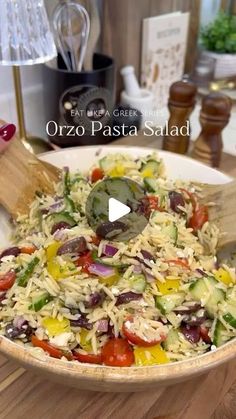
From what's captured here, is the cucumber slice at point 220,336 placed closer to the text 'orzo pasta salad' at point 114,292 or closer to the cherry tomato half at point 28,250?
the text 'orzo pasta salad' at point 114,292

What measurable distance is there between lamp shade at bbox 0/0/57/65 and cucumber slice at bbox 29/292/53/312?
574mm

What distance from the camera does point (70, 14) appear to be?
1199 millimetres

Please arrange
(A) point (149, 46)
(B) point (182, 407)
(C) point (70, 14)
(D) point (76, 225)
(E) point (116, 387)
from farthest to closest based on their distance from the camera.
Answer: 1. (A) point (149, 46)
2. (C) point (70, 14)
3. (D) point (76, 225)
4. (B) point (182, 407)
5. (E) point (116, 387)

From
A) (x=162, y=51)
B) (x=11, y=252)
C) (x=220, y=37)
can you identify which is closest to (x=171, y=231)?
(x=11, y=252)

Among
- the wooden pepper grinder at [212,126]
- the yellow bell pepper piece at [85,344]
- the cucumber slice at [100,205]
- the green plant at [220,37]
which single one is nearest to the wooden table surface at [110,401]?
the yellow bell pepper piece at [85,344]

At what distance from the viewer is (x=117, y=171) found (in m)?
0.99

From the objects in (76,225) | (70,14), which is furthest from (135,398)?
(70,14)

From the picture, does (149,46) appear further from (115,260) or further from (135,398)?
(135,398)

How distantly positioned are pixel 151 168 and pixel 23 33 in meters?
0.42

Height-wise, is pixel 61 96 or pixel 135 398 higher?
pixel 61 96

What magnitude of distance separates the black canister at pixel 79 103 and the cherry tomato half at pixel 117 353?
2.30ft

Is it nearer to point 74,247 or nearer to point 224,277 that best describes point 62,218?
point 74,247

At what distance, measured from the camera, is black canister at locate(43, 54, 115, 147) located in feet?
3.88

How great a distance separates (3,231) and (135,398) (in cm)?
41
